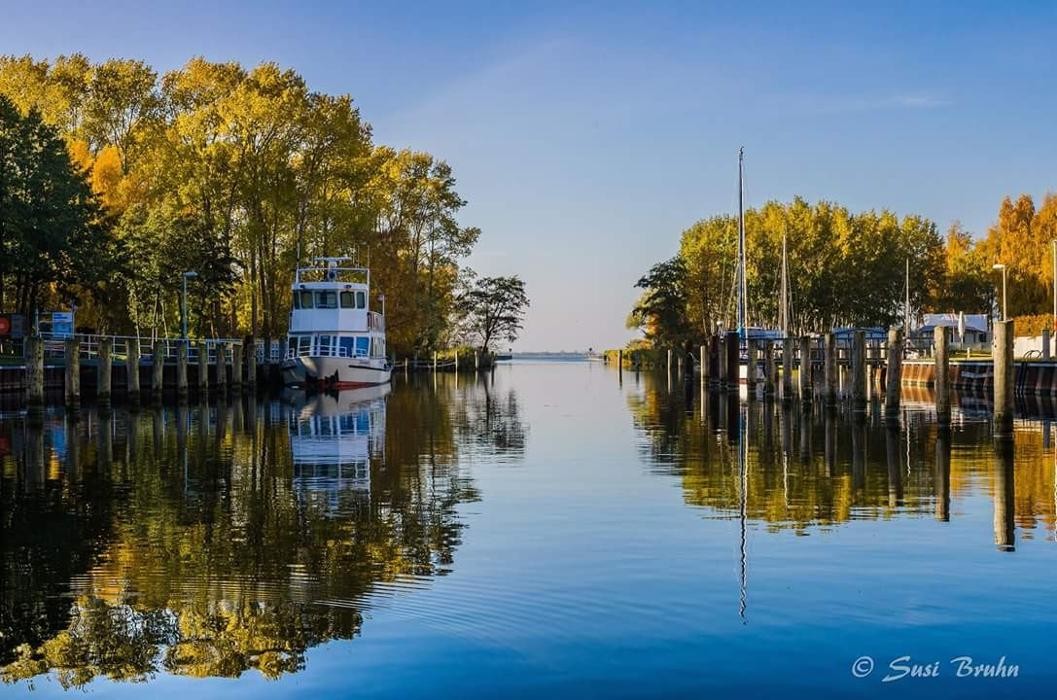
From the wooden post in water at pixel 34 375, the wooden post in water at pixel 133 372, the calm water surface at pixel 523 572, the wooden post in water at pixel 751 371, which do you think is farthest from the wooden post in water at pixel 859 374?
the wooden post in water at pixel 133 372

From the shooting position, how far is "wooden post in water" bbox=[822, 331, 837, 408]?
4399 cm

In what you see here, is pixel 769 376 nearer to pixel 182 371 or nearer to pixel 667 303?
pixel 182 371

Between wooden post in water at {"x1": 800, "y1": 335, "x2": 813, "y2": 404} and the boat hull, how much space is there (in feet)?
92.7

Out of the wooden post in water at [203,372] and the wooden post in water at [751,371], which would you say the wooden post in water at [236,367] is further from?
the wooden post in water at [751,371]

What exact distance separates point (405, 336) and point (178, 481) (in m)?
77.5

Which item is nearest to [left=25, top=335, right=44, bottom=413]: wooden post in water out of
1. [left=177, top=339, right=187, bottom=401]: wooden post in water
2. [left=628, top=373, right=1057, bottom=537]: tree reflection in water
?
[left=177, top=339, right=187, bottom=401]: wooden post in water

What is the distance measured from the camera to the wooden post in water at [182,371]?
56.0m

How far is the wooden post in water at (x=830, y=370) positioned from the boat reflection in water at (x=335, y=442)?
14769 millimetres

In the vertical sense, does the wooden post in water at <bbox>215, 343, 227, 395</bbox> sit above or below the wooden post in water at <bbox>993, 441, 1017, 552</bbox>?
above

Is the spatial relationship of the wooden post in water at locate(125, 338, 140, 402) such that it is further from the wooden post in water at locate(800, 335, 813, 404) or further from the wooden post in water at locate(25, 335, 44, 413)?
the wooden post in water at locate(800, 335, 813, 404)

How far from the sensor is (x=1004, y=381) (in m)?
30.0

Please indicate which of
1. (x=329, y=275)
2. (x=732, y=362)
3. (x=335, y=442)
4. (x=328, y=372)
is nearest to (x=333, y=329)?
(x=328, y=372)

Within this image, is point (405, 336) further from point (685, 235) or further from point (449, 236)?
point (685, 235)

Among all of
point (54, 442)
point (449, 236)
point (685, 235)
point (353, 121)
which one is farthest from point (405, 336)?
point (54, 442)
